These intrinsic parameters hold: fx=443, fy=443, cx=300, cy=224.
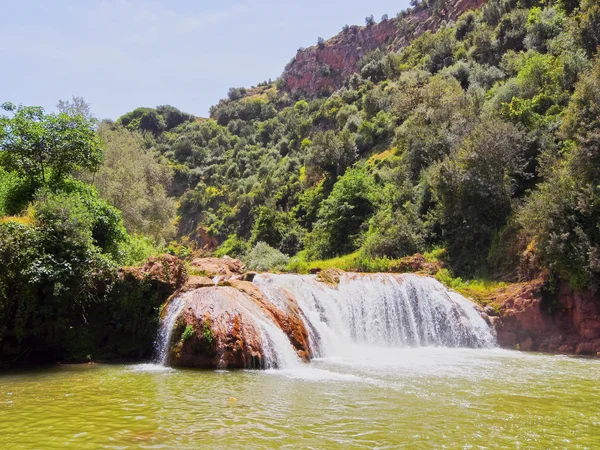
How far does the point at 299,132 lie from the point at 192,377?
63.6m

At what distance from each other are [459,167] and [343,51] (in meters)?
86.4

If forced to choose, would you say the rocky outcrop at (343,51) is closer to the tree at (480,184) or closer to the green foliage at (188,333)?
the tree at (480,184)

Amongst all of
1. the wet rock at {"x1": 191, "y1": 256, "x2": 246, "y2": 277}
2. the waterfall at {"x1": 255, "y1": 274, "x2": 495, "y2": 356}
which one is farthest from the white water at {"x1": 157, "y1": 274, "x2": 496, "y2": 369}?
the wet rock at {"x1": 191, "y1": 256, "x2": 246, "y2": 277}

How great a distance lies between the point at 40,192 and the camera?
54.1ft

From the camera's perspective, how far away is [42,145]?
19328 mm

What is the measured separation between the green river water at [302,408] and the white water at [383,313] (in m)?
5.38

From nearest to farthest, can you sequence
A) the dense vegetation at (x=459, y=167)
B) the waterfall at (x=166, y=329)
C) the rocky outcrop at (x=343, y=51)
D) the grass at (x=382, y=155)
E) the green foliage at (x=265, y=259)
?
the waterfall at (x=166, y=329)
the dense vegetation at (x=459, y=167)
the green foliage at (x=265, y=259)
the grass at (x=382, y=155)
the rocky outcrop at (x=343, y=51)

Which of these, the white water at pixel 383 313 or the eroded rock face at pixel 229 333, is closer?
the eroded rock face at pixel 229 333

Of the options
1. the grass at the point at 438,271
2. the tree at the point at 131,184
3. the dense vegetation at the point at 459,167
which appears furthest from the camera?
the tree at the point at 131,184

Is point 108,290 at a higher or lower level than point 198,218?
lower

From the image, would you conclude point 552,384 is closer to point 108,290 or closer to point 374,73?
point 108,290

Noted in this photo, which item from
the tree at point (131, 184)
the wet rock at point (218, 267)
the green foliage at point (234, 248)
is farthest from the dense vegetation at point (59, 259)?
the green foliage at point (234, 248)

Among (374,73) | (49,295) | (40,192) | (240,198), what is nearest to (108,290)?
(49,295)

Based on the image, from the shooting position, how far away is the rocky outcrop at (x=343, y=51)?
87.6 metres
